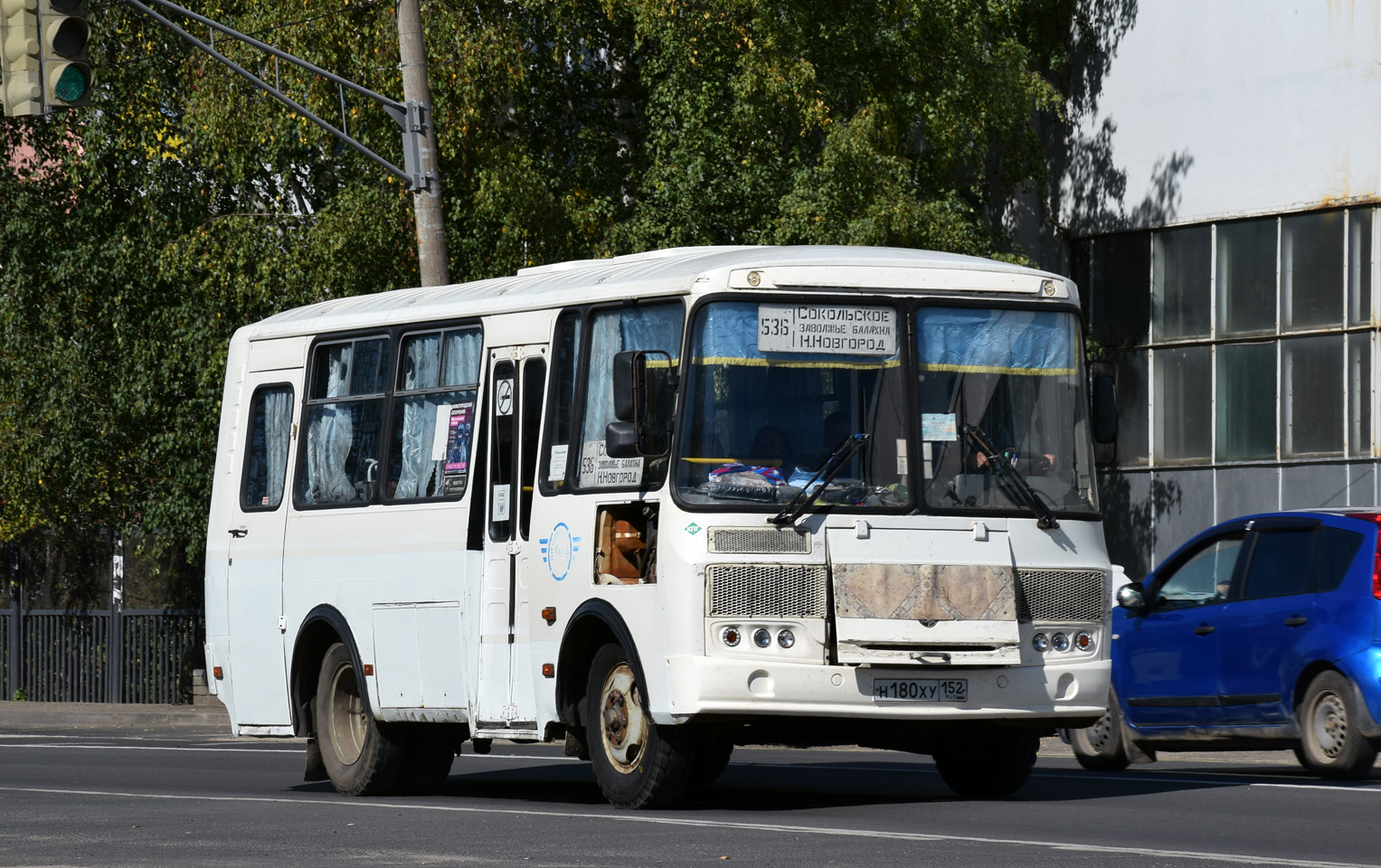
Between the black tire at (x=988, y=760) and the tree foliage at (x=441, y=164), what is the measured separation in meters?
11.5

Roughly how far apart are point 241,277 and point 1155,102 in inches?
465

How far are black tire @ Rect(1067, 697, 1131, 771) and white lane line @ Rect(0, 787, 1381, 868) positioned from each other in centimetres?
503

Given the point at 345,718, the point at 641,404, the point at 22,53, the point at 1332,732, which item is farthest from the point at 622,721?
the point at 22,53

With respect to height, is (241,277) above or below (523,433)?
above

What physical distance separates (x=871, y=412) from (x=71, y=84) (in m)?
7.05

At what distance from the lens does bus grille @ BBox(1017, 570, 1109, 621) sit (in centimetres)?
1203

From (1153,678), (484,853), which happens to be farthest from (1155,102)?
(484,853)

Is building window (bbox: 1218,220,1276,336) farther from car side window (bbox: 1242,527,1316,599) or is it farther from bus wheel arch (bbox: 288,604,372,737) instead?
bus wheel arch (bbox: 288,604,372,737)

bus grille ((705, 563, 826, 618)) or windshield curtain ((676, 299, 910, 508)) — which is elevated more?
windshield curtain ((676, 299, 910, 508))

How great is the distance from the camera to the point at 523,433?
13164 mm

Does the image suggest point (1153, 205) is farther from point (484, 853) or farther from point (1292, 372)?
point (484, 853)

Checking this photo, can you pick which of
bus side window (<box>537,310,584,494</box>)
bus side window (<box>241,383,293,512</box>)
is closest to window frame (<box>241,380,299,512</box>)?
bus side window (<box>241,383,293,512</box>)

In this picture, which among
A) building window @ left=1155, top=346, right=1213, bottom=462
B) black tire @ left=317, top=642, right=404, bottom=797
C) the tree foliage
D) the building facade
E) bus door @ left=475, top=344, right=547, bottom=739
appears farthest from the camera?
building window @ left=1155, top=346, right=1213, bottom=462

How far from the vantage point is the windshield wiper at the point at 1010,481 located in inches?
476
